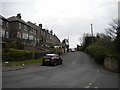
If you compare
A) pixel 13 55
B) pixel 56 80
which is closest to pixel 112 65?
pixel 56 80

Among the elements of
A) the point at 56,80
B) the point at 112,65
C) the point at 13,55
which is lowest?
the point at 56,80

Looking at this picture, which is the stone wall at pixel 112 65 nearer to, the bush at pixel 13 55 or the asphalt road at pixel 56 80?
the asphalt road at pixel 56 80

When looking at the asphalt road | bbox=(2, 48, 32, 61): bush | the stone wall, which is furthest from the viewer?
bbox=(2, 48, 32, 61): bush

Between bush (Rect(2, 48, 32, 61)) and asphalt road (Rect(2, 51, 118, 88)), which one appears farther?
bush (Rect(2, 48, 32, 61))

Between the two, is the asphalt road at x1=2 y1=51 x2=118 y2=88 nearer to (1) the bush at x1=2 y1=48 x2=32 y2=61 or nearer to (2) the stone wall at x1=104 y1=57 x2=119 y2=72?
(2) the stone wall at x1=104 y1=57 x2=119 y2=72

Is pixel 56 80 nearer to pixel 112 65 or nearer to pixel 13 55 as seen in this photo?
pixel 112 65

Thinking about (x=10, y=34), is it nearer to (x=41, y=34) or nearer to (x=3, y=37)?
(x=3, y=37)

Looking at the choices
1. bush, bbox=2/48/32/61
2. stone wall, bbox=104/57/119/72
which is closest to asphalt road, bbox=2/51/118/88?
stone wall, bbox=104/57/119/72

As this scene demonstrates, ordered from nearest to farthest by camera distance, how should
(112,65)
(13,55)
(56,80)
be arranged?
(56,80) → (112,65) → (13,55)

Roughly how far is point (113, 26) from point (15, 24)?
86.9ft

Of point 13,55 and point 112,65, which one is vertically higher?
point 13,55

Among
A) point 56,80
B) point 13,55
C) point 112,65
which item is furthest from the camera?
point 13,55

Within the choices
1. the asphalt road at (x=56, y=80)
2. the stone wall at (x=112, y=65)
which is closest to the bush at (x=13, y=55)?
the asphalt road at (x=56, y=80)

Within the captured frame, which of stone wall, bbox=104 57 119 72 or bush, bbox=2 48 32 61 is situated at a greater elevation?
bush, bbox=2 48 32 61
